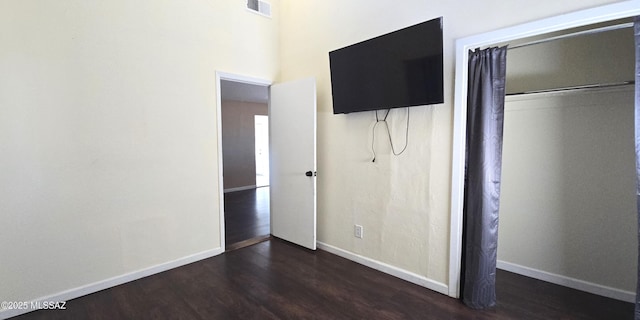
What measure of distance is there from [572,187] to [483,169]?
3.31ft

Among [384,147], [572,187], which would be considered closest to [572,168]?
[572,187]

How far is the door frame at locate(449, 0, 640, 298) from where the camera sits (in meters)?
1.80

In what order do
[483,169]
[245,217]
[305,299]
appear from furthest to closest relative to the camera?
[245,217], [305,299], [483,169]

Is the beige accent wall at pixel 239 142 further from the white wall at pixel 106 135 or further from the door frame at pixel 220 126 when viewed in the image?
the white wall at pixel 106 135

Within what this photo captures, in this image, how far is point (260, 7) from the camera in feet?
11.1

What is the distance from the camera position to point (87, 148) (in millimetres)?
2342

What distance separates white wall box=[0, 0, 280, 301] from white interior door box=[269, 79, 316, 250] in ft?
2.43

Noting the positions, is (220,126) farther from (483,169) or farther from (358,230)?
(483,169)

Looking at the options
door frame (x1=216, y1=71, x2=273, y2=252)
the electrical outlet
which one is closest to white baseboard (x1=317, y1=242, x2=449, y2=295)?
A: the electrical outlet

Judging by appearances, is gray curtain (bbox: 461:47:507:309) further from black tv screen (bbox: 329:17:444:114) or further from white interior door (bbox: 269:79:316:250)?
white interior door (bbox: 269:79:316:250)

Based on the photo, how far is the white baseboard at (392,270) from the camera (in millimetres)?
2406

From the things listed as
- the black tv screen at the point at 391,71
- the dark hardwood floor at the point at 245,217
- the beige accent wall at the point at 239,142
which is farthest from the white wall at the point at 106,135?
the beige accent wall at the point at 239,142

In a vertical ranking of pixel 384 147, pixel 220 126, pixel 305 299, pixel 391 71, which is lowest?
pixel 305 299

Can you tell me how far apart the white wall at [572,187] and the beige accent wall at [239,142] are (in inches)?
223
